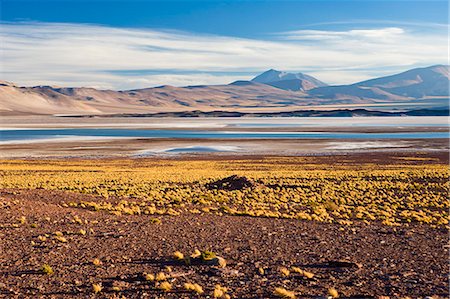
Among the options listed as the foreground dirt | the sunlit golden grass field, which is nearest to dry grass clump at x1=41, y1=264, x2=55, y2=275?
the foreground dirt

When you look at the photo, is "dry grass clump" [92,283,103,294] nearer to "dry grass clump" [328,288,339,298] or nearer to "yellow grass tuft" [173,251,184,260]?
"yellow grass tuft" [173,251,184,260]

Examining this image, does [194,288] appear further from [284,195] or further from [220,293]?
[284,195]

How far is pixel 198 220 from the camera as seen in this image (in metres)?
19.3

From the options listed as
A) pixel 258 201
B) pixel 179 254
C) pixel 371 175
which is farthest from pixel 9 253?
pixel 371 175

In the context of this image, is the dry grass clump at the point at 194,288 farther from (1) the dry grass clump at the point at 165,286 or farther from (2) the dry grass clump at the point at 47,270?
(2) the dry grass clump at the point at 47,270

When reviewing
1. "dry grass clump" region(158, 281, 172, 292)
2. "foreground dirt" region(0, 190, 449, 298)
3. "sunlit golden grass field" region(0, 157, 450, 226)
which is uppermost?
"dry grass clump" region(158, 281, 172, 292)

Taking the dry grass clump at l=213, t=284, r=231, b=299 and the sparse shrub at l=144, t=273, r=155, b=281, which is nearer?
the dry grass clump at l=213, t=284, r=231, b=299

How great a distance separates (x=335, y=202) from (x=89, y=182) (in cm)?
1479

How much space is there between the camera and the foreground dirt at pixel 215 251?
11.3 m

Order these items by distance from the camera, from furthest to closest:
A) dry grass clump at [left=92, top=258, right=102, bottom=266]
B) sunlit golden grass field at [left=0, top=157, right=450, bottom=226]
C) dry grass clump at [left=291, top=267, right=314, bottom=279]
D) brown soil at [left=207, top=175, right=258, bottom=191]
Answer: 1. brown soil at [left=207, top=175, right=258, bottom=191]
2. sunlit golden grass field at [left=0, top=157, right=450, bottom=226]
3. dry grass clump at [left=92, top=258, right=102, bottom=266]
4. dry grass clump at [left=291, top=267, right=314, bottom=279]

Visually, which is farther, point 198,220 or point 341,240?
point 198,220

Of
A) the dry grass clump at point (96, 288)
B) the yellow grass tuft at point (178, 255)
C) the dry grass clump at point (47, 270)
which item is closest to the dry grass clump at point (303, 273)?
the yellow grass tuft at point (178, 255)

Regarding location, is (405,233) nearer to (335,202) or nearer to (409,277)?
(409,277)

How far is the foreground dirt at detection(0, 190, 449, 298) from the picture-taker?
11258 mm
